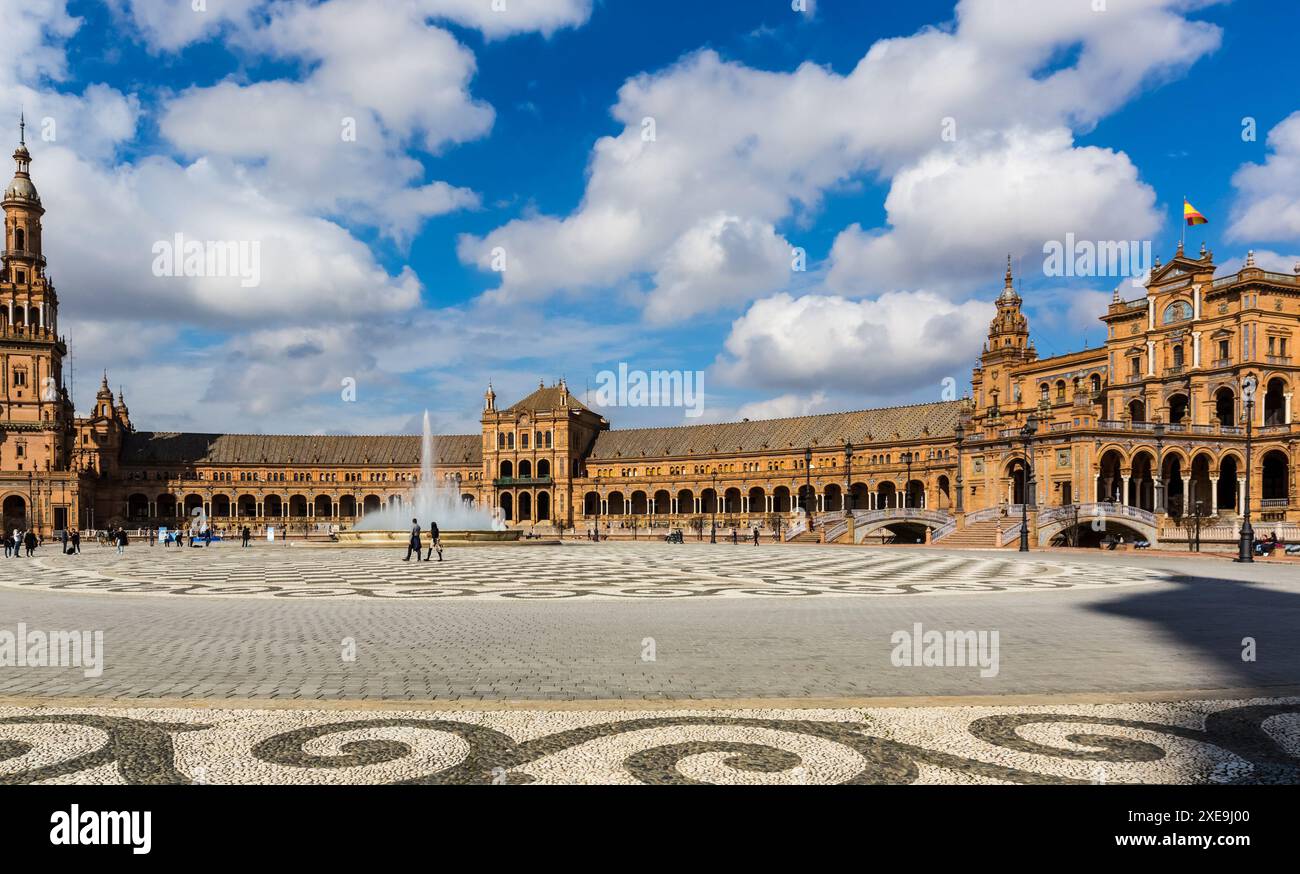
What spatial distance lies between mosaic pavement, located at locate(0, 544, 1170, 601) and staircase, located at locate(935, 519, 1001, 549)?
16.1 meters

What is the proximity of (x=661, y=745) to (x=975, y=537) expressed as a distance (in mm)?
50238

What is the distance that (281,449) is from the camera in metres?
132

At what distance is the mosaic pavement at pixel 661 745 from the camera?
552cm

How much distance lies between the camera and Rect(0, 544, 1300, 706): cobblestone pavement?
8648 millimetres

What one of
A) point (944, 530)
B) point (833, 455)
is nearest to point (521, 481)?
point (833, 455)

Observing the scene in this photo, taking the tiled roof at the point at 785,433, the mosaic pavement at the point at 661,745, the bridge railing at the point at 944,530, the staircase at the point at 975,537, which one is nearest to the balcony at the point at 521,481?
the tiled roof at the point at 785,433

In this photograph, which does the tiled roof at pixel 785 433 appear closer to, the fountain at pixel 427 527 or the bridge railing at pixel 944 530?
the bridge railing at pixel 944 530

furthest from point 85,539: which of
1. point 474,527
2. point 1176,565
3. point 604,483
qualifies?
point 1176,565

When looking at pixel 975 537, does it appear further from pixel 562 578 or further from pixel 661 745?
pixel 661 745

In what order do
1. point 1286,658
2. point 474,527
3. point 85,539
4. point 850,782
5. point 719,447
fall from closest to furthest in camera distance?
point 850,782
point 1286,658
point 474,527
point 85,539
point 719,447

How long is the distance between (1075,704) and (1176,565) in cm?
3040

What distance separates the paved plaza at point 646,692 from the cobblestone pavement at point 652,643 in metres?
0.06

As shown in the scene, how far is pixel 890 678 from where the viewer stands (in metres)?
9.18

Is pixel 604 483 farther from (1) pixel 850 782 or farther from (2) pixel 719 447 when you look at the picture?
(1) pixel 850 782
